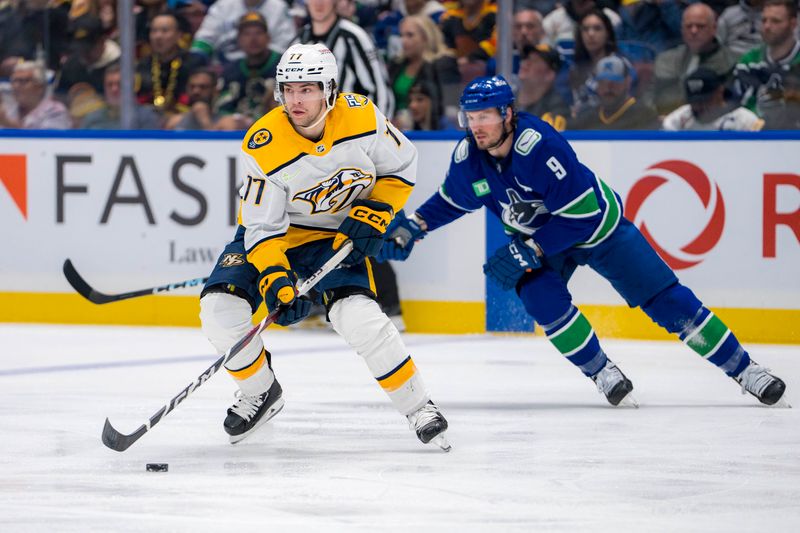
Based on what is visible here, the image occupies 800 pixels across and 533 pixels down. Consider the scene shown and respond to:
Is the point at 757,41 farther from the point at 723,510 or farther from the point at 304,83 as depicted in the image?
the point at 723,510

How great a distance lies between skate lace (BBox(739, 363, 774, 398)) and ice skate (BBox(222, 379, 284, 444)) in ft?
4.48

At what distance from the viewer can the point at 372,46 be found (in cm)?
588

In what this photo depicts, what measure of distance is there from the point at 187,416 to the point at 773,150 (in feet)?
8.86

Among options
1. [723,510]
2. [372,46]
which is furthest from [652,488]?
[372,46]

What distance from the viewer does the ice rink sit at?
272cm

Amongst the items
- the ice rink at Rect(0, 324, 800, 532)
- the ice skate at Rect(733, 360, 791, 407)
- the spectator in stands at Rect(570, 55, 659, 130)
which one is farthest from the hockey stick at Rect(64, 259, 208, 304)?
the spectator in stands at Rect(570, 55, 659, 130)

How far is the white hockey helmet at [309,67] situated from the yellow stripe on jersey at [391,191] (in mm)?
274

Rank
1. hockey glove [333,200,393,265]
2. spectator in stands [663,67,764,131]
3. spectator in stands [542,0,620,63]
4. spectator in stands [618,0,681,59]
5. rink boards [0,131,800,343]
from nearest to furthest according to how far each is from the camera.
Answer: hockey glove [333,200,393,265] → rink boards [0,131,800,343] → spectator in stands [663,67,764,131] → spectator in stands [618,0,681,59] → spectator in stands [542,0,620,63]

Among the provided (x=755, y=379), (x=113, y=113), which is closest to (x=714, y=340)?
(x=755, y=379)

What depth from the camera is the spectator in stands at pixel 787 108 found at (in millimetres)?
5527

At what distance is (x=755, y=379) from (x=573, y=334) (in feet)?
1.77

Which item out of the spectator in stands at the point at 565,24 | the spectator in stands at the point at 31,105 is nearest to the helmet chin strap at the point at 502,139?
the spectator in stands at the point at 565,24

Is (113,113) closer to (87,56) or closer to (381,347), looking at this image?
(87,56)

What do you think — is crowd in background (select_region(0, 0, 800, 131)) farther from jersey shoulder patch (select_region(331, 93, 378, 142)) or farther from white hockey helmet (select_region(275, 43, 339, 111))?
white hockey helmet (select_region(275, 43, 339, 111))
